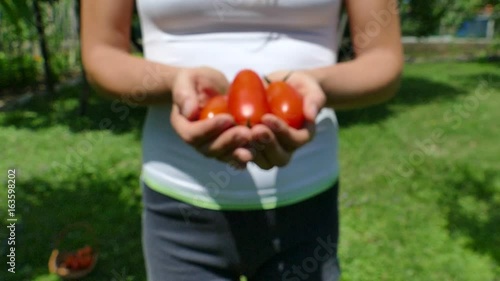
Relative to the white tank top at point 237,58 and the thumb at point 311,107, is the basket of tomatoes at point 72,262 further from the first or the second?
the thumb at point 311,107

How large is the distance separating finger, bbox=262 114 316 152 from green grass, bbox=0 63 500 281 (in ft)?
9.07

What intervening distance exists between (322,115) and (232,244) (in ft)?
0.99

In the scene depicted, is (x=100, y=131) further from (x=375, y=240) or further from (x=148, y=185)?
(x=148, y=185)

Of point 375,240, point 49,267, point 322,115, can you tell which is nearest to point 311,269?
point 322,115

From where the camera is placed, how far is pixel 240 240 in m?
1.04

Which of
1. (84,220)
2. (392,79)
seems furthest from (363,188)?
(392,79)

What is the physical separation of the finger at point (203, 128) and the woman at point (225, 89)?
10 cm

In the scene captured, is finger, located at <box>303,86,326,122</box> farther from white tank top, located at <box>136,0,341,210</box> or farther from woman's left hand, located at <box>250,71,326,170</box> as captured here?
white tank top, located at <box>136,0,341,210</box>

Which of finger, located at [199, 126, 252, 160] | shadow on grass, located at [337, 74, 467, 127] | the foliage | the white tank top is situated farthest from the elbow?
the foliage

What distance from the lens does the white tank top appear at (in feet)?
3.23

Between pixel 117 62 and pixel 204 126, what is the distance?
286mm

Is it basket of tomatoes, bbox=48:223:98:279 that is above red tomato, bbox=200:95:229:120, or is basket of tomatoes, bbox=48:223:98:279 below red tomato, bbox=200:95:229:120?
below

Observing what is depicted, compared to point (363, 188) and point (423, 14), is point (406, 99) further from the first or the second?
point (363, 188)

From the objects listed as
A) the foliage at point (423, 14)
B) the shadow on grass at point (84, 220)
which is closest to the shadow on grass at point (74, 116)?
the shadow on grass at point (84, 220)
